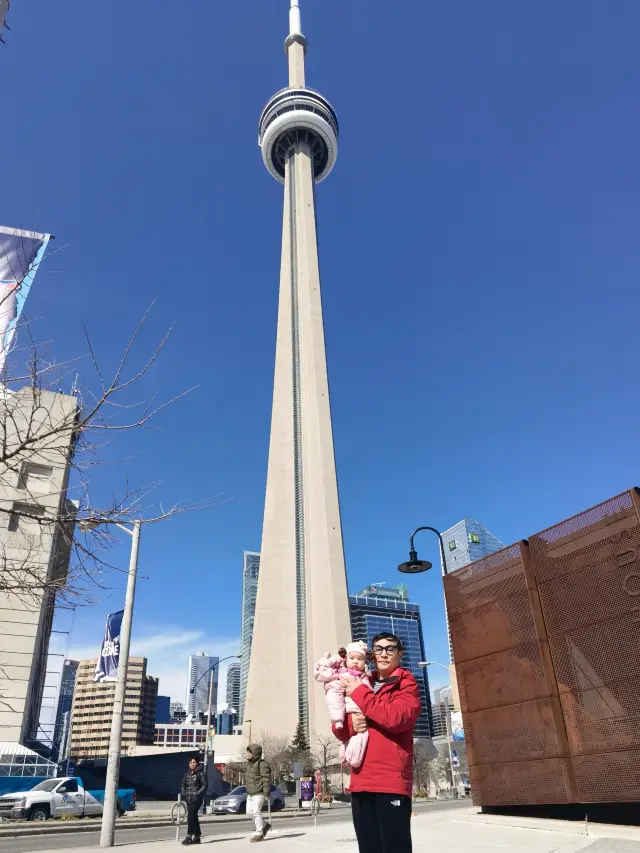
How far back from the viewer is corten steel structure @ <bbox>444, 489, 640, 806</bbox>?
10.3 m

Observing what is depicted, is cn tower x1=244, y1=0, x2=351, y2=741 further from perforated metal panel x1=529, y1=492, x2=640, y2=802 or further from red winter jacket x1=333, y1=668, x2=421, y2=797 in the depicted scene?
red winter jacket x1=333, y1=668, x2=421, y2=797

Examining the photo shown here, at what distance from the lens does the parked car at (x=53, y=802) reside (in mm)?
20844

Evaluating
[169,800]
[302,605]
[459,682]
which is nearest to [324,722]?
[302,605]

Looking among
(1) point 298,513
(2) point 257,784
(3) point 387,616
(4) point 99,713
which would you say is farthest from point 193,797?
(3) point 387,616

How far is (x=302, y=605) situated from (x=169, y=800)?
32685 millimetres

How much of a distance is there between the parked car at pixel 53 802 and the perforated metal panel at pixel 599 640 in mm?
19265

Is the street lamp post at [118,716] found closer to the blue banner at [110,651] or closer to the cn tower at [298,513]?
the blue banner at [110,651]

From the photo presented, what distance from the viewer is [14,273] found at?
38.2ft

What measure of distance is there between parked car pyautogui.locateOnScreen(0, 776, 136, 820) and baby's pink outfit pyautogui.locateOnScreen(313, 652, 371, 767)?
2268 cm

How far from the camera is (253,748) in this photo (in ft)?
33.9

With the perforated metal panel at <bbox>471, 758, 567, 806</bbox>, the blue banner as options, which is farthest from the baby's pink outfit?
the blue banner

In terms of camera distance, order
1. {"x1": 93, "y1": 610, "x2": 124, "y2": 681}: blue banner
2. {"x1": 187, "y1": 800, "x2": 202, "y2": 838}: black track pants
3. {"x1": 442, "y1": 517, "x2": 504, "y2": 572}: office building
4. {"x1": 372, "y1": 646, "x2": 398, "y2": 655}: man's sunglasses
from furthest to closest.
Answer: {"x1": 442, "y1": 517, "x2": 504, "y2": 572}: office building < {"x1": 93, "y1": 610, "x2": 124, "y2": 681}: blue banner < {"x1": 187, "y1": 800, "x2": 202, "y2": 838}: black track pants < {"x1": 372, "y1": 646, "x2": 398, "y2": 655}: man's sunglasses

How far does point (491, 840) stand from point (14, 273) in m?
13.1

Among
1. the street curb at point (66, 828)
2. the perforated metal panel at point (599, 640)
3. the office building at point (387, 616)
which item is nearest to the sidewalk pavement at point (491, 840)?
the perforated metal panel at point (599, 640)
